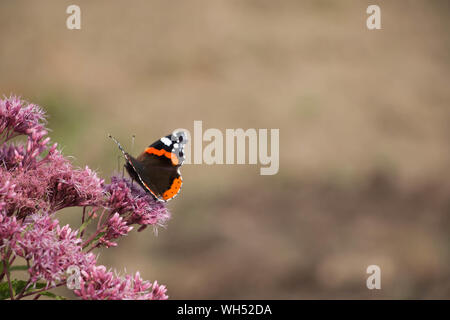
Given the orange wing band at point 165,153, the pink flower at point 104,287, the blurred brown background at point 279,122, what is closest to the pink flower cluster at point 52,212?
the pink flower at point 104,287

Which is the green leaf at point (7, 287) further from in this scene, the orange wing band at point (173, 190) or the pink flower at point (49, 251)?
the orange wing band at point (173, 190)

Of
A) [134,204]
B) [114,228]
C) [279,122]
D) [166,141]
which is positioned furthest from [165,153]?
[279,122]

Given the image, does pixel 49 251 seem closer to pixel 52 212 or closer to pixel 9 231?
pixel 9 231

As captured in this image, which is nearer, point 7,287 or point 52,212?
point 7,287

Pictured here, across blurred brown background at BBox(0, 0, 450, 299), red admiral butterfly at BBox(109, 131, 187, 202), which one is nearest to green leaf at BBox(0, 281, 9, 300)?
red admiral butterfly at BBox(109, 131, 187, 202)
